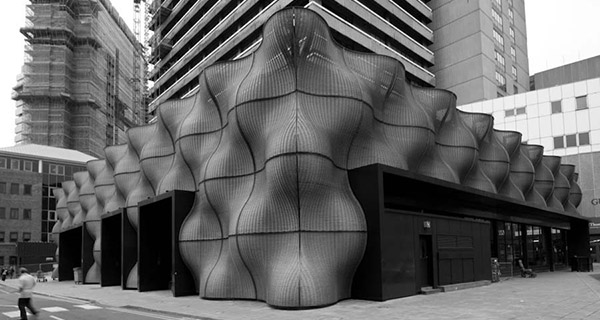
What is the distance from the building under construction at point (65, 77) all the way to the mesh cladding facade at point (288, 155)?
3045 inches

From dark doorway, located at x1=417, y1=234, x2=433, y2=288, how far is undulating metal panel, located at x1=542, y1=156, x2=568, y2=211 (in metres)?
23.5

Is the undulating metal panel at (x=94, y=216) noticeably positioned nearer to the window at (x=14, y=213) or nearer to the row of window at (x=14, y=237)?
the row of window at (x=14, y=237)

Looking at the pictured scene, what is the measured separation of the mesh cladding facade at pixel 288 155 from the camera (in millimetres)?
18672

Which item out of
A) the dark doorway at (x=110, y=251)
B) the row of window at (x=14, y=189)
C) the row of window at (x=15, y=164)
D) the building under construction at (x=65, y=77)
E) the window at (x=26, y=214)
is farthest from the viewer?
the building under construction at (x=65, y=77)

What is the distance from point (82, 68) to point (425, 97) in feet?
293

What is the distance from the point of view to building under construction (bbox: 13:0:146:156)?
95.6 meters

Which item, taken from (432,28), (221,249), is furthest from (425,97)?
(432,28)

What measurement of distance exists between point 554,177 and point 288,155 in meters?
33.8

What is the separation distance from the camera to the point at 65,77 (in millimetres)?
96750

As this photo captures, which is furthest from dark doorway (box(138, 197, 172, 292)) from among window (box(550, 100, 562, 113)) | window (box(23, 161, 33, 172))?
window (box(23, 161, 33, 172))

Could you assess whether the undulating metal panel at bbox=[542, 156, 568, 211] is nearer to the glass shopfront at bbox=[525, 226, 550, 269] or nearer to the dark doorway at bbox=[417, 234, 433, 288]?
the glass shopfront at bbox=[525, 226, 550, 269]

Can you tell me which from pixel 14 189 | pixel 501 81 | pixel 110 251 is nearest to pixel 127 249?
pixel 110 251

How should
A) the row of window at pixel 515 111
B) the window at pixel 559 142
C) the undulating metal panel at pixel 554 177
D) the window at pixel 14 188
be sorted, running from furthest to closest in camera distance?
the window at pixel 14 188
the row of window at pixel 515 111
the window at pixel 559 142
the undulating metal panel at pixel 554 177

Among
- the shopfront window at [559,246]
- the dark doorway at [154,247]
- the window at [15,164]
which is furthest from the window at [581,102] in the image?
the window at [15,164]
